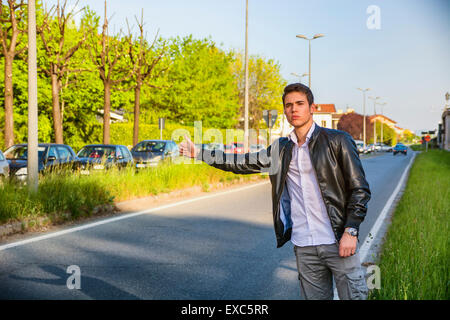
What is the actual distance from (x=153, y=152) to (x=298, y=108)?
737 inches

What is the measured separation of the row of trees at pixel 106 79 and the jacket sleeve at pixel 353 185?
60.5 feet

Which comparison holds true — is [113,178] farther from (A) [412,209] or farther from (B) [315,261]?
(B) [315,261]

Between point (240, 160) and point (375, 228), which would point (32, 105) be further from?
point (240, 160)

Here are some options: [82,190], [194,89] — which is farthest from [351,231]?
A: [194,89]

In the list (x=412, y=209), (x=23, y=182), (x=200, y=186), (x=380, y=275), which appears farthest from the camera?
(x=200, y=186)

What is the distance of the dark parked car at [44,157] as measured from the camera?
13820mm

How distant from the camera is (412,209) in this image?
9375mm

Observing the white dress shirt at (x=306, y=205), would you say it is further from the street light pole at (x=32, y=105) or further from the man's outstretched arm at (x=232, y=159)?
the street light pole at (x=32, y=105)

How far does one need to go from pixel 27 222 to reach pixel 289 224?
6369mm

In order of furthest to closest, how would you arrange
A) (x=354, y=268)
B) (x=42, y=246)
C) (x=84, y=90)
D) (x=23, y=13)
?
(x=84, y=90), (x=23, y=13), (x=42, y=246), (x=354, y=268)

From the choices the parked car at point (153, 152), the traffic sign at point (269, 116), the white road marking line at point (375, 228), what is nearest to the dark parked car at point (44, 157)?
the parked car at point (153, 152)

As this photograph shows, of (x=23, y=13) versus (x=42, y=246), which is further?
(x=23, y=13)
